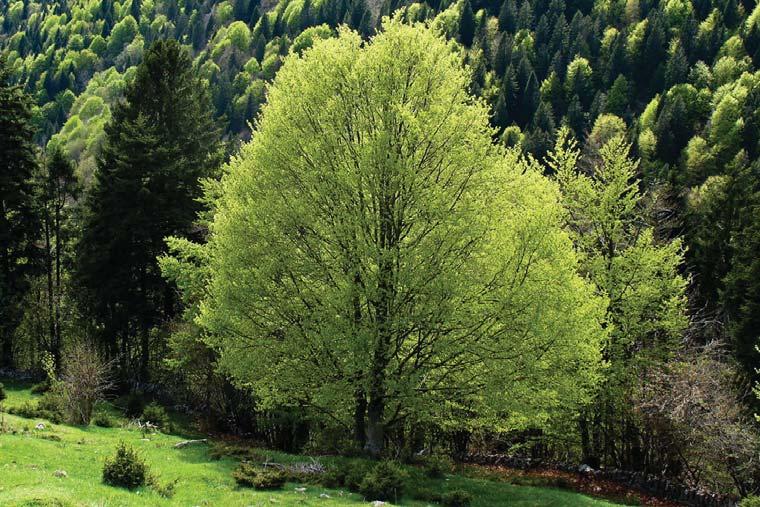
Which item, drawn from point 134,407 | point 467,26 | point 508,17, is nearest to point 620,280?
point 134,407

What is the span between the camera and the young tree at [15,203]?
144 feet

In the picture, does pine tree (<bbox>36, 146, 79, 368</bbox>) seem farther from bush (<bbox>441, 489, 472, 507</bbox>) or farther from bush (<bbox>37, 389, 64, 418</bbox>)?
bush (<bbox>441, 489, 472, 507</bbox>)

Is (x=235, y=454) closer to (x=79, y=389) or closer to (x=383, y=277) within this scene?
(x=79, y=389)

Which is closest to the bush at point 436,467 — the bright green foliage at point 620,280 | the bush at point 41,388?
the bright green foliage at point 620,280

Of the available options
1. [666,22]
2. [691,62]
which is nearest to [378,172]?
[691,62]

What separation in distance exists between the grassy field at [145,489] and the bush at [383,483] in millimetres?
438

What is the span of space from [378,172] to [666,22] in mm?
152988

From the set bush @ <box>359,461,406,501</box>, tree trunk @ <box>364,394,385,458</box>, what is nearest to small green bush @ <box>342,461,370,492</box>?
bush @ <box>359,461,406,501</box>

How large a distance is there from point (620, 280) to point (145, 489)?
2118 centimetres

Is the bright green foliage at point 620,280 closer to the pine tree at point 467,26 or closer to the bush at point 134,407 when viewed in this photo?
the bush at point 134,407

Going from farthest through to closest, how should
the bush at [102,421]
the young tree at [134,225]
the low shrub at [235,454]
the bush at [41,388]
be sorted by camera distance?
the young tree at [134,225] → the bush at [41,388] → the bush at [102,421] → the low shrub at [235,454]

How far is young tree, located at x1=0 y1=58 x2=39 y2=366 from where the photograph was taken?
44000 mm

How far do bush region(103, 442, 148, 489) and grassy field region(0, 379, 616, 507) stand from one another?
1.03 ft

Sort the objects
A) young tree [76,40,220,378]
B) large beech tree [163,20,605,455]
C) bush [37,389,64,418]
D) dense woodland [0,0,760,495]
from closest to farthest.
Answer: large beech tree [163,20,605,455] → dense woodland [0,0,760,495] → bush [37,389,64,418] → young tree [76,40,220,378]
